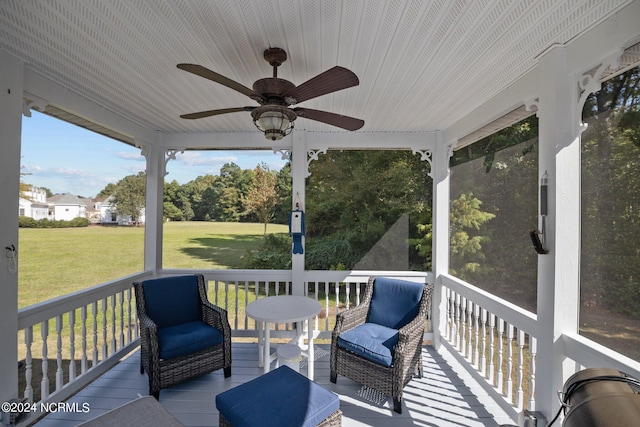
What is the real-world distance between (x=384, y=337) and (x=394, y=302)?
480 mm

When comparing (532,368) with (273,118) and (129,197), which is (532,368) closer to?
(273,118)

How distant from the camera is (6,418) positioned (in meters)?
2.18

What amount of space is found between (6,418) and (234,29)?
3227 mm

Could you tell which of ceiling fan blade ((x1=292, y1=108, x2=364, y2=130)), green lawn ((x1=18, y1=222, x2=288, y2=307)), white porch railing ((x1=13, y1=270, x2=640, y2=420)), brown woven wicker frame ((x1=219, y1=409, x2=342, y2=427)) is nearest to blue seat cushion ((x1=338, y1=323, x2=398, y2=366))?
brown woven wicker frame ((x1=219, y1=409, x2=342, y2=427))

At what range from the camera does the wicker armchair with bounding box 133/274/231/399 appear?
2.72m

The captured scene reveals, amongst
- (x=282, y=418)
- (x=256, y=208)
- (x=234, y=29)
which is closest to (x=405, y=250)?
(x=256, y=208)

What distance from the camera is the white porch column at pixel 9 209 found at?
7.13 feet

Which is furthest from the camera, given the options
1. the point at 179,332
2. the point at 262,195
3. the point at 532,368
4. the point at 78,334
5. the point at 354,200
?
the point at 262,195

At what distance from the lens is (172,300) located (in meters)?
3.28

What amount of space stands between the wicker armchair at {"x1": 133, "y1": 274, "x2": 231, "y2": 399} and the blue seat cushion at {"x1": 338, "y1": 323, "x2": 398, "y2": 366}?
128cm

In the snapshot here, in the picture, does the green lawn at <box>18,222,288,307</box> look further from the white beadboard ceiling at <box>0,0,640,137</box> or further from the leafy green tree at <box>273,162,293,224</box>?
the white beadboard ceiling at <box>0,0,640,137</box>

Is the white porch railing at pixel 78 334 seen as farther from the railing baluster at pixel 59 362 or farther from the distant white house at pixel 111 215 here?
the distant white house at pixel 111 215

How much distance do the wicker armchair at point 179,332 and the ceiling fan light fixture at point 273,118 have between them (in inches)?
81.6

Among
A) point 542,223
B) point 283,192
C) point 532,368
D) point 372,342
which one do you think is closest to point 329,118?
point 542,223
